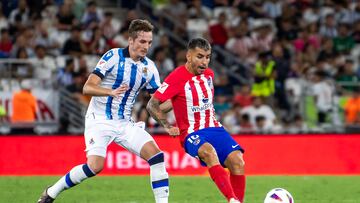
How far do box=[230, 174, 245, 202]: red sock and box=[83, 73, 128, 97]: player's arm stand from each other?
5.23 feet

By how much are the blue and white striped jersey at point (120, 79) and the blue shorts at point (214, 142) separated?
869mm

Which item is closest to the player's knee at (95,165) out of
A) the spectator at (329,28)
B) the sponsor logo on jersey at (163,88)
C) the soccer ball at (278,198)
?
the sponsor logo on jersey at (163,88)

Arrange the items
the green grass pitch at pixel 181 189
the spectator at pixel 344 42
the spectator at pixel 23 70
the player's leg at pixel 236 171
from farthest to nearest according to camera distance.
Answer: the spectator at pixel 344 42
the spectator at pixel 23 70
the green grass pitch at pixel 181 189
the player's leg at pixel 236 171

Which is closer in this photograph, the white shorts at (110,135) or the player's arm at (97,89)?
the player's arm at (97,89)

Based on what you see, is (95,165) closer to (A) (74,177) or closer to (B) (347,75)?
(A) (74,177)

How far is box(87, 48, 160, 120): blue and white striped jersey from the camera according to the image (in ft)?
36.9

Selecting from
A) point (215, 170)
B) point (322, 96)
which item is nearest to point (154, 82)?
point (215, 170)

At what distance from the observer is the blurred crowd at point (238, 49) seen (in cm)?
2089

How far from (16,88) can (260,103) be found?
5234mm

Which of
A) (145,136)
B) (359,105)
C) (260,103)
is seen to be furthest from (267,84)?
(145,136)

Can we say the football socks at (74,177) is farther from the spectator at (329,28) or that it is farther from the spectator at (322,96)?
the spectator at (329,28)

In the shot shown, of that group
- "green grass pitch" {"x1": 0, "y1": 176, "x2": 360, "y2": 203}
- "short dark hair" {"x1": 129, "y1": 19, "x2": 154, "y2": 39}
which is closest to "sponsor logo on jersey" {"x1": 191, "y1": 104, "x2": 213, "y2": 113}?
"short dark hair" {"x1": 129, "y1": 19, "x2": 154, "y2": 39}

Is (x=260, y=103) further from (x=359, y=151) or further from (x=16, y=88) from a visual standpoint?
(x=16, y=88)

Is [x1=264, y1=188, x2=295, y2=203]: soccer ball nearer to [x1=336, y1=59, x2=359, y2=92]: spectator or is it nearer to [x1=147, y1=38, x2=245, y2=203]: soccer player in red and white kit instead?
[x1=147, y1=38, x2=245, y2=203]: soccer player in red and white kit
